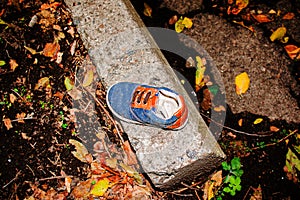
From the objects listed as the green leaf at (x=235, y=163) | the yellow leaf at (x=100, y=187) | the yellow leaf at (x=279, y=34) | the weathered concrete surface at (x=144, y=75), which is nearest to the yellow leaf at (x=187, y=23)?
the weathered concrete surface at (x=144, y=75)

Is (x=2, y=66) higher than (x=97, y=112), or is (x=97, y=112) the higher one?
(x=2, y=66)

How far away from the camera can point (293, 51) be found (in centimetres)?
246

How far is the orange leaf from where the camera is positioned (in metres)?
2.43

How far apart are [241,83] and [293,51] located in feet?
1.93

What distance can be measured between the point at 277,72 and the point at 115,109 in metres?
1.52

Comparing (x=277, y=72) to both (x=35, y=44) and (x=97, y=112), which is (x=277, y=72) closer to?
(x=97, y=112)

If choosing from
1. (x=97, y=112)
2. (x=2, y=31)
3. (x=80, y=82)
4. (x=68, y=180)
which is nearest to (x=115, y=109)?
(x=97, y=112)

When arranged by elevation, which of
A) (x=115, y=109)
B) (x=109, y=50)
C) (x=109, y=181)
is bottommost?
(x=109, y=181)

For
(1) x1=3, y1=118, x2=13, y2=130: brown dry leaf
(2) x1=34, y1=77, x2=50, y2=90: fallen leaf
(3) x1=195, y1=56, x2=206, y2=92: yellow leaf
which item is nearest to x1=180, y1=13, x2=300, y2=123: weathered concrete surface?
(3) x1=195, y1=56, x2=206, y2=92: yellow leaf

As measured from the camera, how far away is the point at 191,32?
2525 mm

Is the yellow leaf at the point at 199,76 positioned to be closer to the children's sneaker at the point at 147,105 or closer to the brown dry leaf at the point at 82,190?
the children's sneaker at the point at 147,105

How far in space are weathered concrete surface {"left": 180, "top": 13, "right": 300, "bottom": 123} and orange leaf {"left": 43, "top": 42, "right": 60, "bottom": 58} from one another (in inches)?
47.7

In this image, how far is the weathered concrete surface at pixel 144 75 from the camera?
6.29 feet

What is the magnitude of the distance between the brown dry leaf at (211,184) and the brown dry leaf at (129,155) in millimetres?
600
